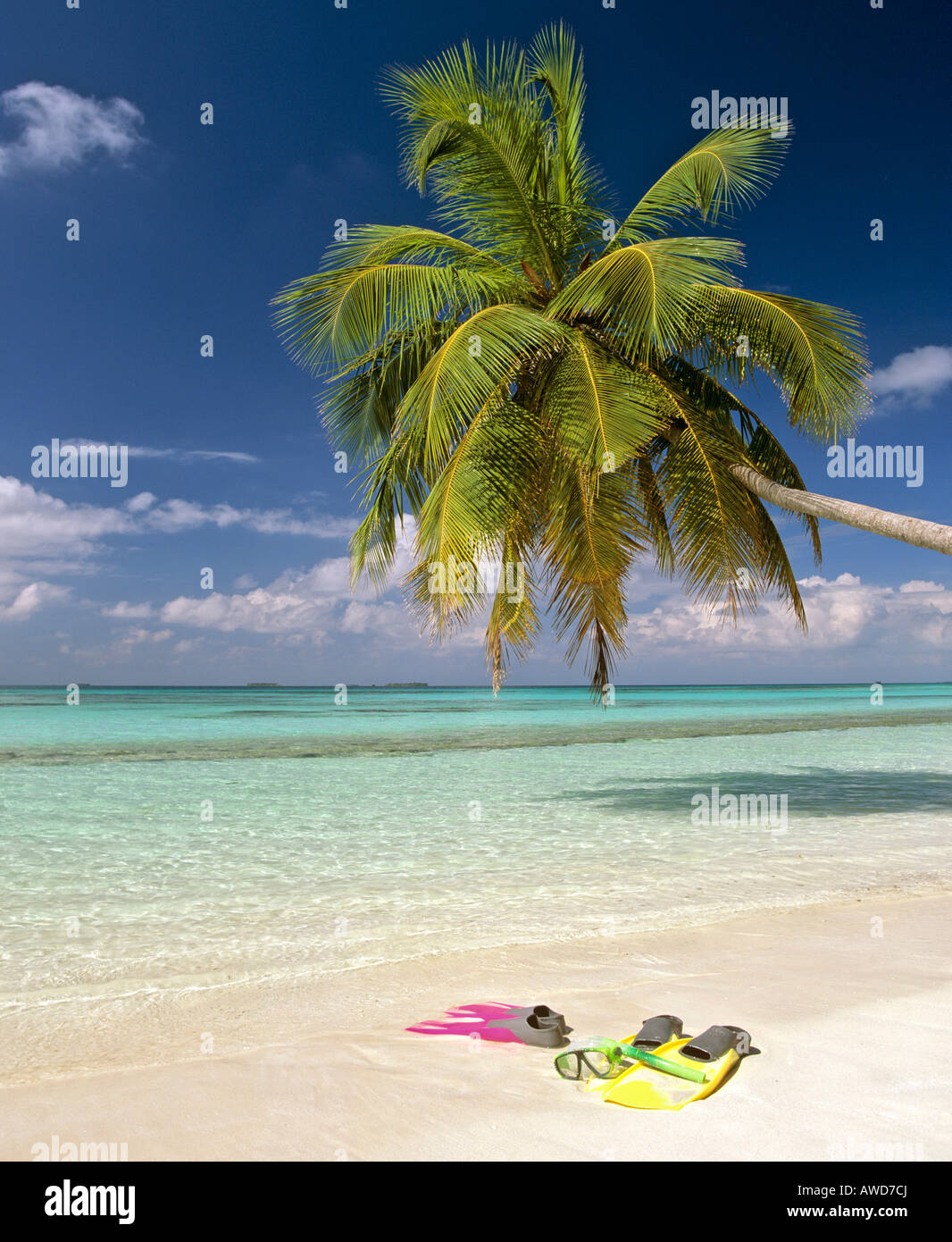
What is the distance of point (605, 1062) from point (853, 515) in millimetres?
6656

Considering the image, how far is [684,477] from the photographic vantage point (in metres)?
9.27

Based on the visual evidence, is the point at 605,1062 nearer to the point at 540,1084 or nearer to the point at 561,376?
the point at 540,1084

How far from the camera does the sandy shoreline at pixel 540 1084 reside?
2.56 m

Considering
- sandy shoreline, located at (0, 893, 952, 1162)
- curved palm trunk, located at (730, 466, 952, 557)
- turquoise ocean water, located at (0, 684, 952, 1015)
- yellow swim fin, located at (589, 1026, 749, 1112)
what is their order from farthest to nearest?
1. curved palm trunk, located at (730, 466, 952, 557)
2. turquoise ocean water, located at (0, 684, 952, 1015)
3. yellow swim fin, located at (589, 1026, 749, 1112)
4. sandy shoreline, located at (0, 893, 952, 1162)

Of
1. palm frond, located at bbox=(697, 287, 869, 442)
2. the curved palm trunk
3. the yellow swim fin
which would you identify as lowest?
the yellow swim fin

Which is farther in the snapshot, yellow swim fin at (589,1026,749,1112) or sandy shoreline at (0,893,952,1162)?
yellow swim fin at (589,1026,749,1112)

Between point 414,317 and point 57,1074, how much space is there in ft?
27.6

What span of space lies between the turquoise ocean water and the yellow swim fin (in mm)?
2245

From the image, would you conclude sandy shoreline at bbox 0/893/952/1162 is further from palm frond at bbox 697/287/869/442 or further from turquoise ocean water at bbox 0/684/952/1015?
palm frond at bbox 697/287/869/442

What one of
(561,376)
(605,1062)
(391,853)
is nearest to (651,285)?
(561,376)

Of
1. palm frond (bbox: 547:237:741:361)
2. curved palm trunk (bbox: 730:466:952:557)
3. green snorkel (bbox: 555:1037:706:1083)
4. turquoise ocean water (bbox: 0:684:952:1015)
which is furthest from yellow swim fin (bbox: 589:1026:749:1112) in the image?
palm frond (bbox: 547:237:741:361)

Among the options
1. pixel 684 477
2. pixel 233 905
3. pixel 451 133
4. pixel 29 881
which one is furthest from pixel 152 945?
pixel 451 133

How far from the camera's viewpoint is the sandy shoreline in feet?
8.39
